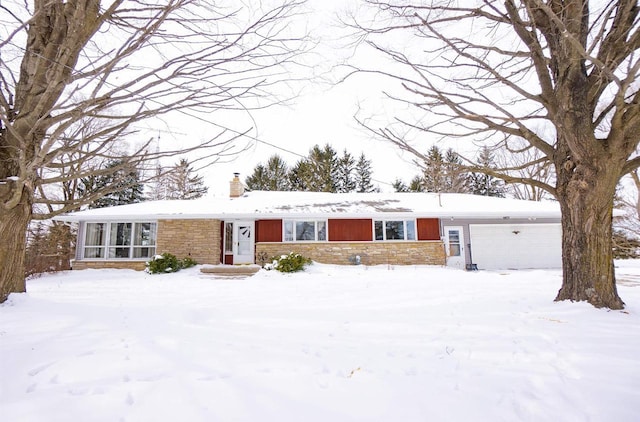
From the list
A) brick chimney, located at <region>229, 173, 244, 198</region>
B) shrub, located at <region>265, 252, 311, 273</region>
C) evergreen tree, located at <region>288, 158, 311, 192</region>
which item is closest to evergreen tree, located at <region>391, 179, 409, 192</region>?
evergreen tree, located at <region>288, 158, 311, 192</region>

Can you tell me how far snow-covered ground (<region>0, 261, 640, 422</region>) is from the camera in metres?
2.10

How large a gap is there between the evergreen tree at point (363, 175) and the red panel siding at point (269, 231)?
18276mm

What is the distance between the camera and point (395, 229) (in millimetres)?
14125

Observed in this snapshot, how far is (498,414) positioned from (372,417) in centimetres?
79

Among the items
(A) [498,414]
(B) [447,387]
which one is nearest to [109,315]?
(B) [447,387]

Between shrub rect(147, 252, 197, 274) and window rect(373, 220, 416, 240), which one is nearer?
shrub rect(147, 252, 197, 274)

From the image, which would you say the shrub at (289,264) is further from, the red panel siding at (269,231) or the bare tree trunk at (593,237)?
the bare tree trunk at (593,237)

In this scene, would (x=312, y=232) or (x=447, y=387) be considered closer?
(x=447, y=387)

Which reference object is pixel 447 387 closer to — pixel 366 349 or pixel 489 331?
pixel 366 349

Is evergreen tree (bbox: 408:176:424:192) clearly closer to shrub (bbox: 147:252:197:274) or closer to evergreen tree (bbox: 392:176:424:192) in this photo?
evergreen tree (bbox: 392:176:424:192)

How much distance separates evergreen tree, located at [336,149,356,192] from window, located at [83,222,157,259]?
64.1ft

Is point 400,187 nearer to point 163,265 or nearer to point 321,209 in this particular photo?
point 321,209

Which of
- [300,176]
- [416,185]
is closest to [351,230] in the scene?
[300,176]

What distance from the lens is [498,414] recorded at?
2061 mm
